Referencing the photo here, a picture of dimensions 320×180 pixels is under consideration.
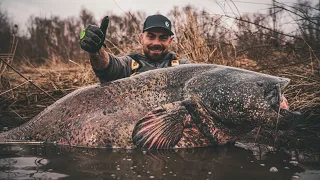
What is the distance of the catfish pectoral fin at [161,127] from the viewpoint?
2.31 metres

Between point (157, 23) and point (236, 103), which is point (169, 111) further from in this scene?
point (157, 23)

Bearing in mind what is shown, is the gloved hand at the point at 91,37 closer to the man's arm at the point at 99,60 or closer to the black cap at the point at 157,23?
the man's arm at the point at 99,60

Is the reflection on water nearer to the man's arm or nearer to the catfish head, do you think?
the catfish head

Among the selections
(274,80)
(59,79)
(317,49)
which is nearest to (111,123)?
(274,80)

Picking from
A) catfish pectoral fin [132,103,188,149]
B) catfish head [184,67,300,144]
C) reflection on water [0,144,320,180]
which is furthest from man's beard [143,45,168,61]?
reflection on water [0,144,320,180]

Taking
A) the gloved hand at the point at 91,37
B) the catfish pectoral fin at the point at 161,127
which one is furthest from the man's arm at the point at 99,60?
the catfish pectoral fin at the point at 161,127

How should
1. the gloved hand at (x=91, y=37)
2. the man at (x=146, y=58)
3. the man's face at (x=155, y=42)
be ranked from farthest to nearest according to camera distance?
1. the man's face at (x=155, y=42)
2. the man at (x=146, y=58)
3. the gloved hand at (x=91, y=37)

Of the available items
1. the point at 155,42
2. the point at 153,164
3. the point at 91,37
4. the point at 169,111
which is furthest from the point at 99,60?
the point at 153,164

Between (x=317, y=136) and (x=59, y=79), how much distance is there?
4813 millimetres

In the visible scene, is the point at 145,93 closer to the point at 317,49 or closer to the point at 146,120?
the point at 146,120

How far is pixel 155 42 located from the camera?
3893 millimetres

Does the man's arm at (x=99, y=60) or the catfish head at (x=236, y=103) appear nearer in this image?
the catfish head at (x=236, y=103)

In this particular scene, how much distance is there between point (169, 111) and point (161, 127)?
0.46ft

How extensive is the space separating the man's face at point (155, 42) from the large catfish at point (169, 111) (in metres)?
1.21
